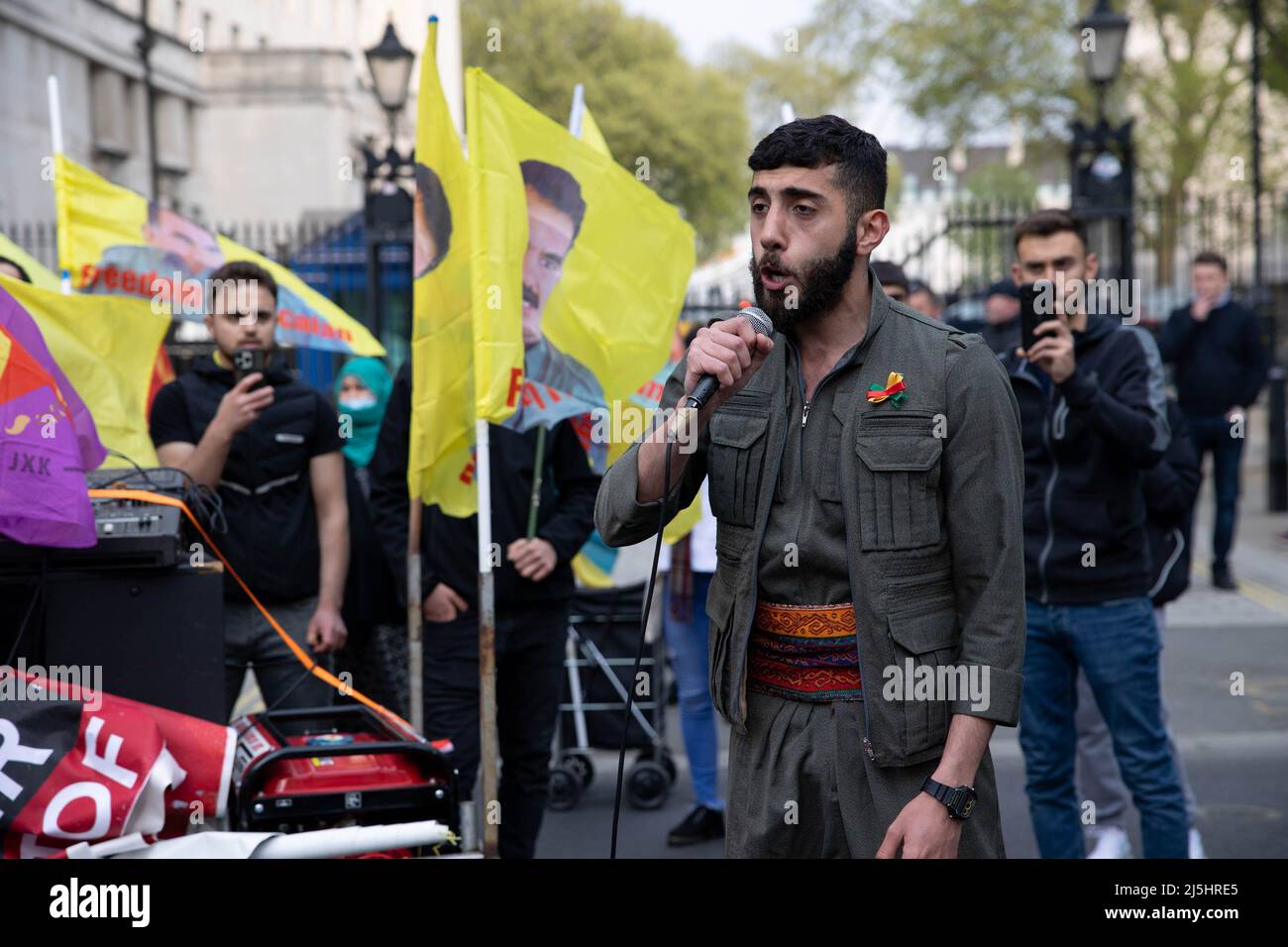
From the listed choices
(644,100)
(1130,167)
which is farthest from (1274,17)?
(644,100)

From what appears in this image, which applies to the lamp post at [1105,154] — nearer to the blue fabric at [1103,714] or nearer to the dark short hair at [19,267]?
the blue fabric at [1103,714]

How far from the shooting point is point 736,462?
2771 mm

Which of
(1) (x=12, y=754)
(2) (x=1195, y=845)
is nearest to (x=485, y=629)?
(1) (x=12, y=754)

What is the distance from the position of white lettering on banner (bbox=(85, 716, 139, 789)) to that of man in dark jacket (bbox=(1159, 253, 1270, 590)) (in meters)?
9.41

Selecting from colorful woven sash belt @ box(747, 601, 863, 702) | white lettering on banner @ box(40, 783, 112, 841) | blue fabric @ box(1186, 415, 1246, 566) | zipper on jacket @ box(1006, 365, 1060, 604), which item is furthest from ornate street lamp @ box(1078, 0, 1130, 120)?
white lettering on banner @ box(40, 783, 112, 841)

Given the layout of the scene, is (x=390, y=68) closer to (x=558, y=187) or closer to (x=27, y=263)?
A: (x=27, y=263)

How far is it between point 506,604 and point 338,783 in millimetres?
1325

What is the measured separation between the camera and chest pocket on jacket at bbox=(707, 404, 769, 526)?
2.75 m

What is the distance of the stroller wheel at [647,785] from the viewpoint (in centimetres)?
646

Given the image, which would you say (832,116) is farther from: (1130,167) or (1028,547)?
(1130,167)

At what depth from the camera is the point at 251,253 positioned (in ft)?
20.1

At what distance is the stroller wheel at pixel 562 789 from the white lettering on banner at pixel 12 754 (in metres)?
3.59

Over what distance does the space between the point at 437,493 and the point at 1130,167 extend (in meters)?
10.2

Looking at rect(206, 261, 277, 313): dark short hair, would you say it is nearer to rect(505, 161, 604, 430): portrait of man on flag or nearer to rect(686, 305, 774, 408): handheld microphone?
rect(505, 161, 604, 430): portrait of man on flag
